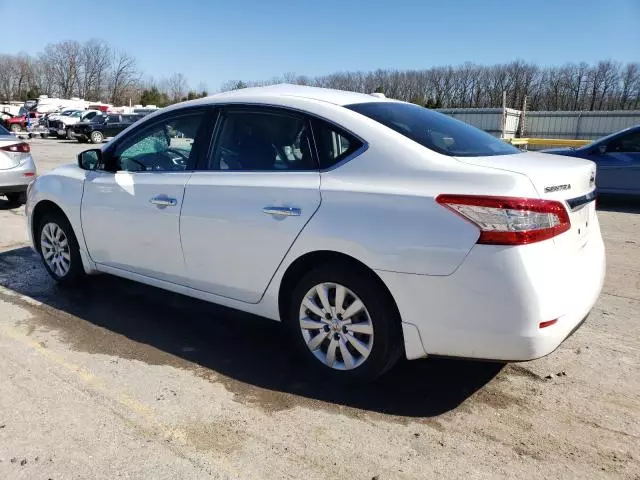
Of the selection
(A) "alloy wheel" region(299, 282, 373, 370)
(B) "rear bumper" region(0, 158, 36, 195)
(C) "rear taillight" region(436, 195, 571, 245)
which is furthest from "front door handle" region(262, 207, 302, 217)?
(B) "rear bumper" region(0, 158, 36, 195)

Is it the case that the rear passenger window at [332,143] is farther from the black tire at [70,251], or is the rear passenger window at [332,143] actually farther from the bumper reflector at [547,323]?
the black tire at [70,251]

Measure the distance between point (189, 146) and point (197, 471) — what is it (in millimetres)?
2283

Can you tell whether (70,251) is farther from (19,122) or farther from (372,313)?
(19,122)

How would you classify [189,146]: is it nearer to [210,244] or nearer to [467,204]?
[210,244]

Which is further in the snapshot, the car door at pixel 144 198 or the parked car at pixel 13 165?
the parked car at pixel 13 165

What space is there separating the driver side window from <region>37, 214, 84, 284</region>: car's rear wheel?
920 millimetres

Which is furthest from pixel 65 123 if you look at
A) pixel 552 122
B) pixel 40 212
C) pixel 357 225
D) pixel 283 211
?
pixel 357 225

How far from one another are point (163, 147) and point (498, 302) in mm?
2765

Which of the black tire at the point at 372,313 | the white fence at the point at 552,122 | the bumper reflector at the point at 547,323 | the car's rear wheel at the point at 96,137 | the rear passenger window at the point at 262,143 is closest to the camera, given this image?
the bumper reflector at the point at 547,323

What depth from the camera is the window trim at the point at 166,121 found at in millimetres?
3846

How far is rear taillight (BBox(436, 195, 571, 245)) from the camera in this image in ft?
8.50

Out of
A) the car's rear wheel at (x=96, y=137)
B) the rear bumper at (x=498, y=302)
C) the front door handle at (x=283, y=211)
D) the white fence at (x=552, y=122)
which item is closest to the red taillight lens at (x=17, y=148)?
the front door handle at (x=283, y=211)

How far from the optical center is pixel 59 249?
4.94 m

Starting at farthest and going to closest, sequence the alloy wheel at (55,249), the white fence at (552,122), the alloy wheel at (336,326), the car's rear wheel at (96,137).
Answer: the car's rear wheel at (96,137)
the white fence at (552,122)
the alloy wheel at (55,249)
the alloy wheel at (336,326)
